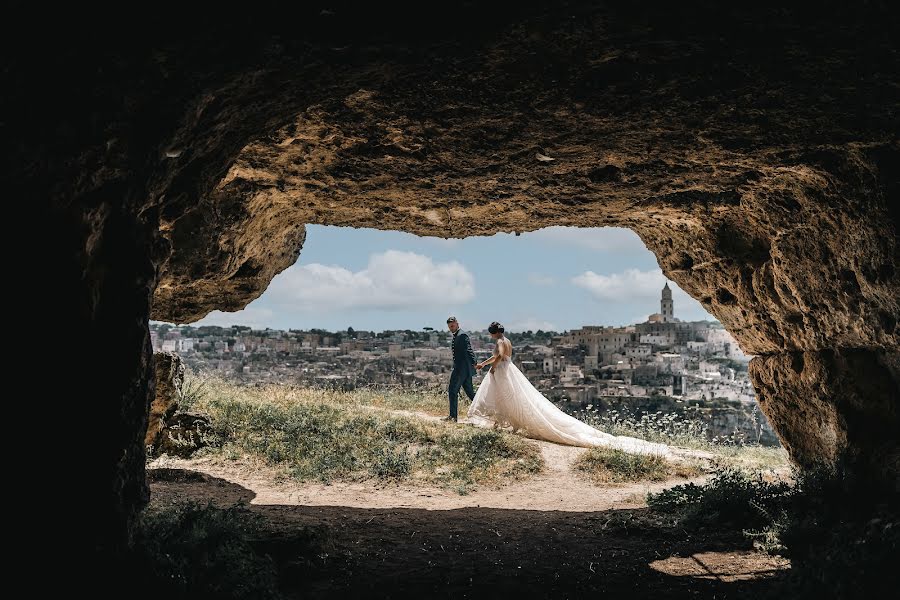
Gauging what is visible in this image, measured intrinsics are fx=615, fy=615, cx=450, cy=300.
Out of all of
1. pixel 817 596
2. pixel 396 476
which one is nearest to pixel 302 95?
pixel 817 596

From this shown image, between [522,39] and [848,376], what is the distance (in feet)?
15.0

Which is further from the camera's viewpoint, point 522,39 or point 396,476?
point 396,476

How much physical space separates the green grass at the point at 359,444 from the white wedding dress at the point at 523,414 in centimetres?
99

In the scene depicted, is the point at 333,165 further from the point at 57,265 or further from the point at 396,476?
the point at 396,476

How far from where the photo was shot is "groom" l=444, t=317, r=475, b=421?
11.9m

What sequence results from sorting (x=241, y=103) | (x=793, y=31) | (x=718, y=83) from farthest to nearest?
(x=718, y=83)
(x=241, y=103)
(x=793, y=31)

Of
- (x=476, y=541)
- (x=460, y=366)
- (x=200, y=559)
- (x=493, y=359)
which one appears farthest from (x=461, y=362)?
(x=200, y=559)

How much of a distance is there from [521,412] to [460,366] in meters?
1.58

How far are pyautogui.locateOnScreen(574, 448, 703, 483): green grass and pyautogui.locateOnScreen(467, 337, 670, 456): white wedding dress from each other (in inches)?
39.3

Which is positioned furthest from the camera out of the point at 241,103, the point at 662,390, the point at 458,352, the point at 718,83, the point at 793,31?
the point at 662,390

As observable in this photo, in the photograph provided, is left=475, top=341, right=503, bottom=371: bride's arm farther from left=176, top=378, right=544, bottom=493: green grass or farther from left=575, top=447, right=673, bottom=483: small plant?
left=575, top=447, right=673, bottom=483: small plant

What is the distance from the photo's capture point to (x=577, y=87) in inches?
144

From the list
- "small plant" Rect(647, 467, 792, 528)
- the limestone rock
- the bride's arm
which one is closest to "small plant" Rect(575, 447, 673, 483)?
"small plant" Rect(647, 467, 792, 528)

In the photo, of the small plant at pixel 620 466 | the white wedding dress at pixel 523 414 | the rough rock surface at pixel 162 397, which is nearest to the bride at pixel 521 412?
the white wedding dress at pixel 523 414
